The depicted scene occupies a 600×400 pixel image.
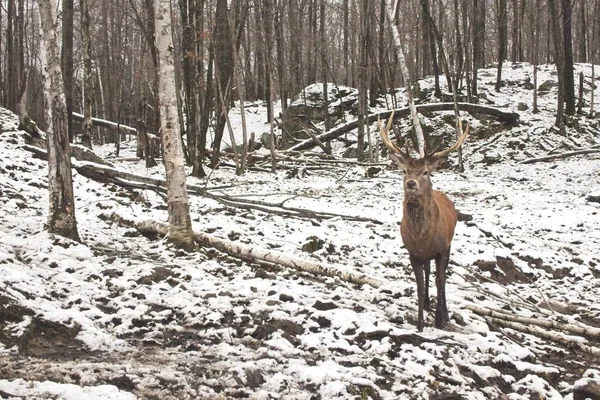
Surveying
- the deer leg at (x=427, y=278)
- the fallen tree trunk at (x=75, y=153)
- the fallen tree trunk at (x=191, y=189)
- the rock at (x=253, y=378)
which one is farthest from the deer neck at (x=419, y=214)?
the fallen tree trunk at (x=75, y=153)

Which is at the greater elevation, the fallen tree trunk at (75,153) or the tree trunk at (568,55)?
the tree trunk at (568,55)

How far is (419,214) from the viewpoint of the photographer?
5.18 m

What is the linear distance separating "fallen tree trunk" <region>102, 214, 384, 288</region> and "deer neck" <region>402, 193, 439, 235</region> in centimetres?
122

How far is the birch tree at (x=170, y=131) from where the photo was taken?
6.79 m

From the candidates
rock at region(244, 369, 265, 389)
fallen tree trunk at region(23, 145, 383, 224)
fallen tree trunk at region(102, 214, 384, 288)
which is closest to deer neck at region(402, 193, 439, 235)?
fallen tree trunk at region(102, 214, 384, 288)

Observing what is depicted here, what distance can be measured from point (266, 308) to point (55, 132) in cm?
334

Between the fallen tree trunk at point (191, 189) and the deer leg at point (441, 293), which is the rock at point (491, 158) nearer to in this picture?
the fallen tree trunk at point (191, 189)

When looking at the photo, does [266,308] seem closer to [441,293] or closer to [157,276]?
[157,276]

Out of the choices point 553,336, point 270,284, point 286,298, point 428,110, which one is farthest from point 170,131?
point 428,110

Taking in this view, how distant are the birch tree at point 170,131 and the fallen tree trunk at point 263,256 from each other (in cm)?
33

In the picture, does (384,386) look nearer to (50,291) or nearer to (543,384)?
(543,384)

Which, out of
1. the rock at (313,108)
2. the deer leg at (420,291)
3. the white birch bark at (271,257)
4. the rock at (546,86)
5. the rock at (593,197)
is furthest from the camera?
the rock at (546,86)

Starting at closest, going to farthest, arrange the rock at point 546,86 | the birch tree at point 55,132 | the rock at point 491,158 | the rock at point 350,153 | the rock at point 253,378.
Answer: the rock at point 253,378 < the birch tree at point 55,132 < the rock at point 491,158 < the rock at point 350,153 < the rock at point 546,86

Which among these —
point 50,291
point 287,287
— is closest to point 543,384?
point 287,287
